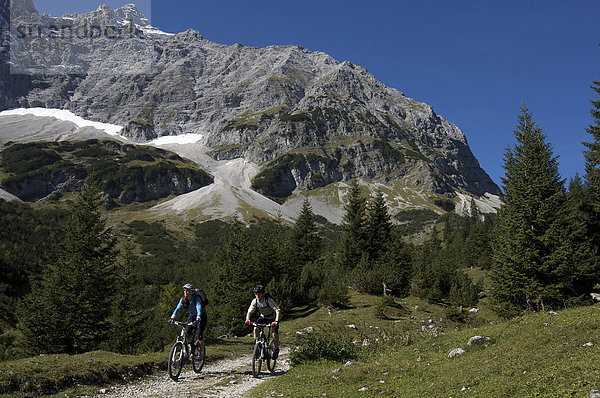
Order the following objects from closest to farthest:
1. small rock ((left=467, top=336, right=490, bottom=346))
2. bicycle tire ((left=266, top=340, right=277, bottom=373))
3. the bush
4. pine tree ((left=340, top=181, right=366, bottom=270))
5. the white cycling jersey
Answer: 1. small rock ((left=467, top=336, right=490, bottom=346))
2. the white cycling jersey
3. bicycle tire ((left=266, top=340, right=277, bottom=373))
4. the bush
5. pine tree ((left=340, top=181, right=366, bottom=270))

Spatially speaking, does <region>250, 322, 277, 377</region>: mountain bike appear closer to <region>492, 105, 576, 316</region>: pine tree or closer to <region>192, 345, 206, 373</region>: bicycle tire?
<region>192, 345, 206, 373</region>: bicycle tire

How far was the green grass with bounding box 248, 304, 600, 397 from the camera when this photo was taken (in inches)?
263

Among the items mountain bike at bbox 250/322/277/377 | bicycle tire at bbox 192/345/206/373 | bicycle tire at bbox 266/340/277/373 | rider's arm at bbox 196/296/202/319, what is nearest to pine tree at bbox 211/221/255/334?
bicycle tire at bbox 192/345/206/373

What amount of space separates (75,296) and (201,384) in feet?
61.6

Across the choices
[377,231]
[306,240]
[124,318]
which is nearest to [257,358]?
[124,318]

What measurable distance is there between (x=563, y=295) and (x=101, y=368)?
2673 cm

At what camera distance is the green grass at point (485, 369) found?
6.69 meters

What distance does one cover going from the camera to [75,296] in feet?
81.7

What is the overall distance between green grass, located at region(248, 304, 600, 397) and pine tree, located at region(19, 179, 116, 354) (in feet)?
65.7

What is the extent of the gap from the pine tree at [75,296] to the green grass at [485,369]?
20031mm

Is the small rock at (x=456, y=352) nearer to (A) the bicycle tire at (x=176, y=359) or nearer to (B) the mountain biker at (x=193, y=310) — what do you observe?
(B) the mountain biker at (x=193, y=310)

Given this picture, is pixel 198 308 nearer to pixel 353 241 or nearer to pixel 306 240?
pixel 353 241

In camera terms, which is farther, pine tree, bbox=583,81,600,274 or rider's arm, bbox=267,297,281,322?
pine tree, bbox=583,81,600,274

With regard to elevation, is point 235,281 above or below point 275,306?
below
